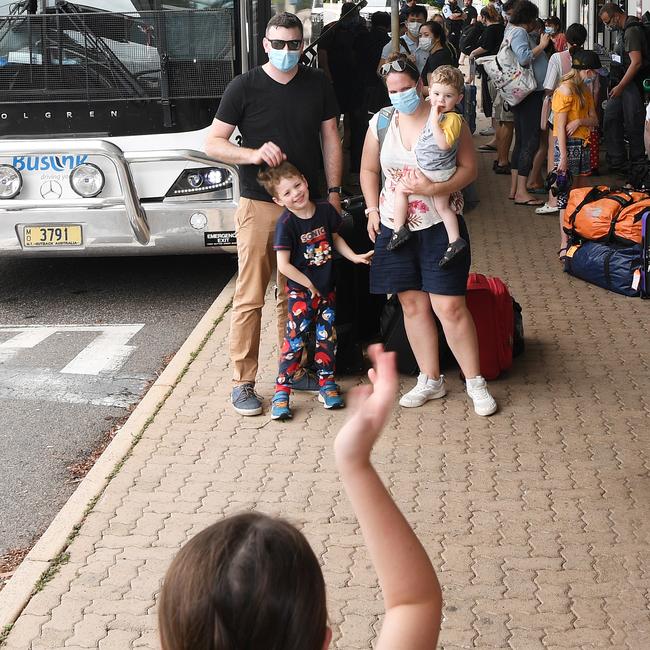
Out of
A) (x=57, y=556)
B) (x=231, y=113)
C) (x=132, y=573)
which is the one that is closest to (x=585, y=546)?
(x=132, y=573)

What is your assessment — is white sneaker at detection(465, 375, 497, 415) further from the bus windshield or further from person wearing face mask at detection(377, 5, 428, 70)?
person wearing face mask at detection(377, 5, 428, 70)

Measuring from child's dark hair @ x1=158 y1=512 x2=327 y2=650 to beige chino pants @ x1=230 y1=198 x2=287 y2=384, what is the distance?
15.5ft

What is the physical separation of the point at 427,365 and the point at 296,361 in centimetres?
72

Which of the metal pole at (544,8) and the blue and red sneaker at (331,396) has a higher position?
the metal pole at (544,8)

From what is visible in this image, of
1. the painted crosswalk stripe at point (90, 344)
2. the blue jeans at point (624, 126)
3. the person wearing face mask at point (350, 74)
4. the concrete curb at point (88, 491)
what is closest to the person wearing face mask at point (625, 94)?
the blue jeans at point (624, 126)

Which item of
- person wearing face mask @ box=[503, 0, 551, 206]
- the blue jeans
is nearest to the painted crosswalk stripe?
person wearing face mask @ box=[503, 0, 551, 206]

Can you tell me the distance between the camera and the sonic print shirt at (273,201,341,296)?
6160mm

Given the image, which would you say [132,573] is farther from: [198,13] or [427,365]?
[198,13]

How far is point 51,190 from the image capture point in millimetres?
Answer: 8703

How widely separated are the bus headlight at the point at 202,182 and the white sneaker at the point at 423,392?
276 centimetres

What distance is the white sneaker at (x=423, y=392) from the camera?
21.2ft

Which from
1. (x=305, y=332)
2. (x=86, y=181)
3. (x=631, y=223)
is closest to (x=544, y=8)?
(x=631, y=223)

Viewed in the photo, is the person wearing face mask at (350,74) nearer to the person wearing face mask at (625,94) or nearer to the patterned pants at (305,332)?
the person wearing face mask at (625,94)

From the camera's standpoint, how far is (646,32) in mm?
13750
